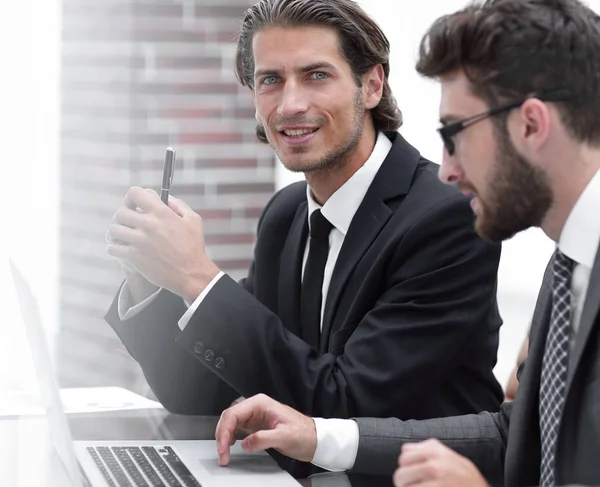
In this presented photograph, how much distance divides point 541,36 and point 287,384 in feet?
2.14

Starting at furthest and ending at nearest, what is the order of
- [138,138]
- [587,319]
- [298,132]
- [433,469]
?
[138,138] → [298,132] → [587,319] → [433,469]

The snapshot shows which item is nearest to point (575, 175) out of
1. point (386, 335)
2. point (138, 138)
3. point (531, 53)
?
point (531, 53)

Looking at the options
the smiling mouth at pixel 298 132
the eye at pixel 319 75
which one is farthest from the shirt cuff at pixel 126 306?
the eye at pixel 319 75

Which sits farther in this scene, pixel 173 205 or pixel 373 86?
pixel 373 86

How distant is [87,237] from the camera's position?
2.59m

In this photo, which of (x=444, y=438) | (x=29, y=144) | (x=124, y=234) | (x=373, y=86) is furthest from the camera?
(x=29, y=144)

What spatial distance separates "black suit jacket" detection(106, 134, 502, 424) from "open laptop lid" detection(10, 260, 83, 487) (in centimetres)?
28

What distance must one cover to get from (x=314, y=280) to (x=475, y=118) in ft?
1.96

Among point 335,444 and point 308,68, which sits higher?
point 308,68

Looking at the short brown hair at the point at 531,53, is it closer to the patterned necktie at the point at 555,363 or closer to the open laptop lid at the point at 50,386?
the patterned necktie at the point at 555,363

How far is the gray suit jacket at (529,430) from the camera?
3.76ft

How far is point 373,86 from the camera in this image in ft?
6.24

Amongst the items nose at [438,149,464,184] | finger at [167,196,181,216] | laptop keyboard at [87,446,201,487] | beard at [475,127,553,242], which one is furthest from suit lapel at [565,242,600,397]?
finger at [167,196,181,216]

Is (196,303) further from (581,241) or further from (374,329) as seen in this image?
(581,241)
